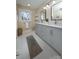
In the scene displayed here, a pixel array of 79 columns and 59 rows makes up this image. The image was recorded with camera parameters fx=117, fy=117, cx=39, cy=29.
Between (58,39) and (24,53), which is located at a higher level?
(58,39)

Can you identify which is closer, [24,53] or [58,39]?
[24,53]

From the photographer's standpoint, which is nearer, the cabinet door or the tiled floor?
the tiled floor

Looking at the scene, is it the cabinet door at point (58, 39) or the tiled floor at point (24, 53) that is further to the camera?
the cabinet door at point (58, 39)
